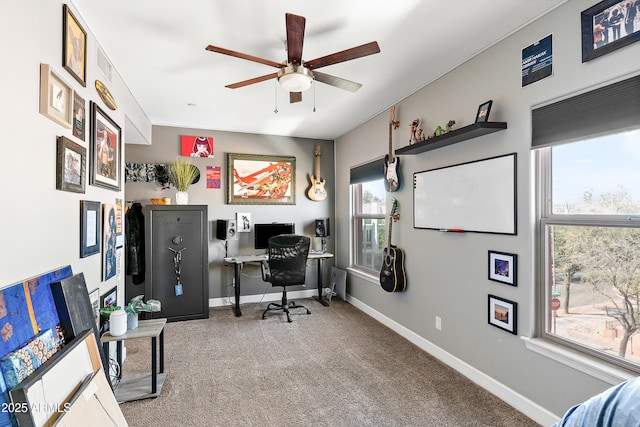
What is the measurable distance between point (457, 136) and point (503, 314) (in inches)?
53.0

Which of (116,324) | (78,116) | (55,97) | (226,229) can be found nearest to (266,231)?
(226,229)

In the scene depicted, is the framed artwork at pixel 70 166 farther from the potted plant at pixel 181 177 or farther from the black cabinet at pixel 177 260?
the potted plant at pixel 181 177

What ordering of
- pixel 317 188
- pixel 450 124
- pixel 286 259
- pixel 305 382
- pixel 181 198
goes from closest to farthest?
pixel 305 382
pixel 450 124
pixel 286 259
pixel 181 198
pixel 317 188

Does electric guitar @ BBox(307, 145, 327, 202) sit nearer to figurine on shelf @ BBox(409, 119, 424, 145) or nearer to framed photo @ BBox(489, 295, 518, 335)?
figurine on shelf @ BBox(409, 119, 424, 145)

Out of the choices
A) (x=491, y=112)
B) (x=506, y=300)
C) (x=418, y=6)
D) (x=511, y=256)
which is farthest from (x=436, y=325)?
(x=418, y=6)

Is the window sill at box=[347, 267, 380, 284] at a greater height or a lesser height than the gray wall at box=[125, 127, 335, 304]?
lesser

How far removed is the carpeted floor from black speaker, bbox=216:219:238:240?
1290 mm

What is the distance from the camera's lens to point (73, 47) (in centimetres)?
185

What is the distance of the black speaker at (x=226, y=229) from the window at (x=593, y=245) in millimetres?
3701

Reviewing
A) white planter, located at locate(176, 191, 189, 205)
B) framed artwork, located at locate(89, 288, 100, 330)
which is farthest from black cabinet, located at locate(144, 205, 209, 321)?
framed artwork, located at locate(89, 288, 100, 330)

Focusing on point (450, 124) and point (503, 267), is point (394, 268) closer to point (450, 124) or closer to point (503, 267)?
point (503, 267)

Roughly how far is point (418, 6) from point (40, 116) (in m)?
2.10

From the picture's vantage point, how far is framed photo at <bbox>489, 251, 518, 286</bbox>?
2221 mm

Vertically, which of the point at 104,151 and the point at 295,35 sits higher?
the point at 295,35
